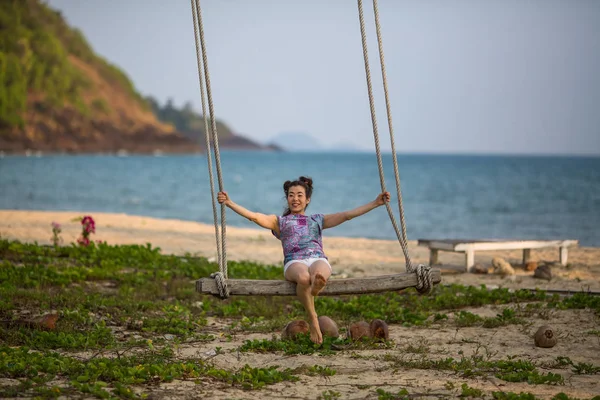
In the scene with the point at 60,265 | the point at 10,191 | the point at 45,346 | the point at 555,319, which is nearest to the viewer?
the point at 45,346

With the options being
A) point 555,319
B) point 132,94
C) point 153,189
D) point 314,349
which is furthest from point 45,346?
point 132,94

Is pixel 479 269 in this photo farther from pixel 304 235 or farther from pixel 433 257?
pixel 304 235

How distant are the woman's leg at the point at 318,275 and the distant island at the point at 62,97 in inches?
3405

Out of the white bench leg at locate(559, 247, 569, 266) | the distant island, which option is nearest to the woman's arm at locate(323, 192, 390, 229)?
the white bench leg at locate(559, 247, 569, 266)

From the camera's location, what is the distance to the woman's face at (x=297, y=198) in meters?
5.83

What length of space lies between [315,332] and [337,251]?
7.42 m

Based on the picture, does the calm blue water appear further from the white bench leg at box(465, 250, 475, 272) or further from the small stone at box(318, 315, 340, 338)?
the small stone at box(318, 315, 340, 338)

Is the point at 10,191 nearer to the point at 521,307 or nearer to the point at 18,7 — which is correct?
the point at 521,307

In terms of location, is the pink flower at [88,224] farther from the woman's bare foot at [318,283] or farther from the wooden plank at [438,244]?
the woman's bare foot at [318,283]

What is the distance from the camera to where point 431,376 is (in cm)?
478

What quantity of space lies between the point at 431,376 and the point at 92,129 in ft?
319

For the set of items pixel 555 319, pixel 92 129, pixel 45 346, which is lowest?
pixel 555 319

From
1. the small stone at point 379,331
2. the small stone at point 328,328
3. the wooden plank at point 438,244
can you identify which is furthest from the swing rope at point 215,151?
the wooden plank at point 438,244

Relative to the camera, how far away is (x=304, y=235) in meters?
5.73
